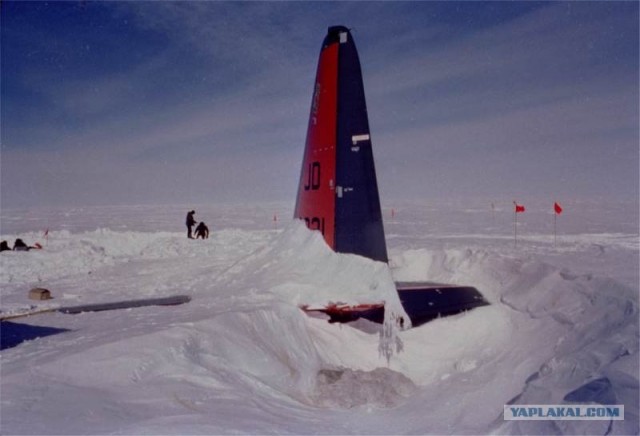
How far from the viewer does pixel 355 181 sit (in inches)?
308

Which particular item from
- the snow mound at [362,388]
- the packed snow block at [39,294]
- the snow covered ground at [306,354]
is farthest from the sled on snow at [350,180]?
the packed snow block at [39,294]

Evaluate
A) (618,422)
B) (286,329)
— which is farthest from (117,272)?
(618,422)

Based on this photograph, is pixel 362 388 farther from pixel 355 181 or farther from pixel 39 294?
pixel 39 294

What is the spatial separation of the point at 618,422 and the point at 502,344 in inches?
134

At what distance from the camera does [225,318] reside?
5426 millimetres

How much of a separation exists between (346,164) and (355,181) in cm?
30

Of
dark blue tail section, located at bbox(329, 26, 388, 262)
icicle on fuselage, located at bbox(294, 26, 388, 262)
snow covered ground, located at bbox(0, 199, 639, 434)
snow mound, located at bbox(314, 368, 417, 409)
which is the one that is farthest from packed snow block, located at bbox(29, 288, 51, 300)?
snow mound, located at bbox(314, 368, 417, 409)

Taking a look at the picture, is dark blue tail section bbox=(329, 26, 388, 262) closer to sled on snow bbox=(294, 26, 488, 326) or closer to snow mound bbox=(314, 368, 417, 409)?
sled on snow bbox=(294, 26, 488, 326)

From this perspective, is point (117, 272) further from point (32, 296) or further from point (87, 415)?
point (87, 415)

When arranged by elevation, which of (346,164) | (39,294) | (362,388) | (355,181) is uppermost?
(346,164)

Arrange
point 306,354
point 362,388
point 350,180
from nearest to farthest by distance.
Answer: point 362,388
point 306,354
point 350,180

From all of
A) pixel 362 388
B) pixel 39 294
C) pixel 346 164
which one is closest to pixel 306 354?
pixel 362 388

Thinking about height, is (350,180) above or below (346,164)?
below

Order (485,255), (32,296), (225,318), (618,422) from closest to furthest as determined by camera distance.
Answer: (618,422)
(225,318)
(32,296)
(485,255)
